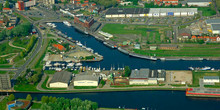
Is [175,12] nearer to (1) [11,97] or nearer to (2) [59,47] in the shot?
(2) [59,47]

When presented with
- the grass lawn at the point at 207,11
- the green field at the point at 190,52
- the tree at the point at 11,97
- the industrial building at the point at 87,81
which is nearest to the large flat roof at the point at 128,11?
the grass lawn at the point at 207,11

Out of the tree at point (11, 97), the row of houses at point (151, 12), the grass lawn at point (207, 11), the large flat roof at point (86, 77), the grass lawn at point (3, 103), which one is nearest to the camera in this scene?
the grass lawn at point (3, 103)

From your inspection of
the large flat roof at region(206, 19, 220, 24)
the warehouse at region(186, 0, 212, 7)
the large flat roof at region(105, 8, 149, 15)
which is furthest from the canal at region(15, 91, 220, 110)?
the warehouse at region(186, 0, 212, 7)

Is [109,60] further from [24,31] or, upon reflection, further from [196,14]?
[196,14]

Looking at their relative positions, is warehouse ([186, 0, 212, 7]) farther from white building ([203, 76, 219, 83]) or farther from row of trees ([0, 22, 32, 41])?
white building ([203, 76, 219, 83])

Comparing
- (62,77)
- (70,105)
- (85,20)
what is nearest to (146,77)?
(62,77)

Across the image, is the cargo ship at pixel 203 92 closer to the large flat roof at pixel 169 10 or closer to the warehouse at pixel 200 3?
the large flat roof at pixel 169 10
